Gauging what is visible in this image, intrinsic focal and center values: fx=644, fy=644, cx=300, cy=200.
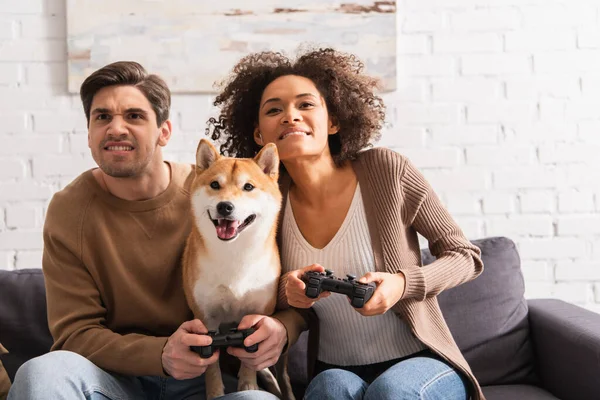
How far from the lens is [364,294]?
138 centimetres

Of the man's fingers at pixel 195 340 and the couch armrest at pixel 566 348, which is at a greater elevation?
the man's fingers at pixel 195 340

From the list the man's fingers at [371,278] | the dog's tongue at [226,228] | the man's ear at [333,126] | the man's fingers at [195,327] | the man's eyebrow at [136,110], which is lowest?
the man's fingers at [195,327]

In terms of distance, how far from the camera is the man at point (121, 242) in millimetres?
1687

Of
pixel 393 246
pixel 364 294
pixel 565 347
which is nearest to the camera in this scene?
pixel 364 294

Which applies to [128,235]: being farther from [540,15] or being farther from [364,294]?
[540,15]

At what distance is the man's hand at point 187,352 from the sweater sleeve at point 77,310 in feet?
0.23

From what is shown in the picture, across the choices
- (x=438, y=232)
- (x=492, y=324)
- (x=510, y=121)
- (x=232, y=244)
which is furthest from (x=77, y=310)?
(x=510, y=121)

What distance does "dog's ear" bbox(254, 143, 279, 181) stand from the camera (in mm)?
1571

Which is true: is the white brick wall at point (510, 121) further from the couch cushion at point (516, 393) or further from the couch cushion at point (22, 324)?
the couch cushion at point (22, 324)

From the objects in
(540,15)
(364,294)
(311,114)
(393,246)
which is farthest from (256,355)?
(540,15)

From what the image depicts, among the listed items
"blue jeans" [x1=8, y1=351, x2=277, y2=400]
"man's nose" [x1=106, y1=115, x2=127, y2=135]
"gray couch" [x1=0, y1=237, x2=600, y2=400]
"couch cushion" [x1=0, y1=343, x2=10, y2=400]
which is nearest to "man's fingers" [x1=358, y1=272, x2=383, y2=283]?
"blue jeans" [x1=8, y1=351, x2=277, y2=400]

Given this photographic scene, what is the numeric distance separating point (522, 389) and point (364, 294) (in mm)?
974

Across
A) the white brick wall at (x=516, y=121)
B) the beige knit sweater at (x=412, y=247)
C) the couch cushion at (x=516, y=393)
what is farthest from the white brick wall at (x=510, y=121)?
the beige knit sweater at (x=412, y=247)

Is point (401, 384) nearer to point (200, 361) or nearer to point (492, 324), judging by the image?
point (200, 361)
